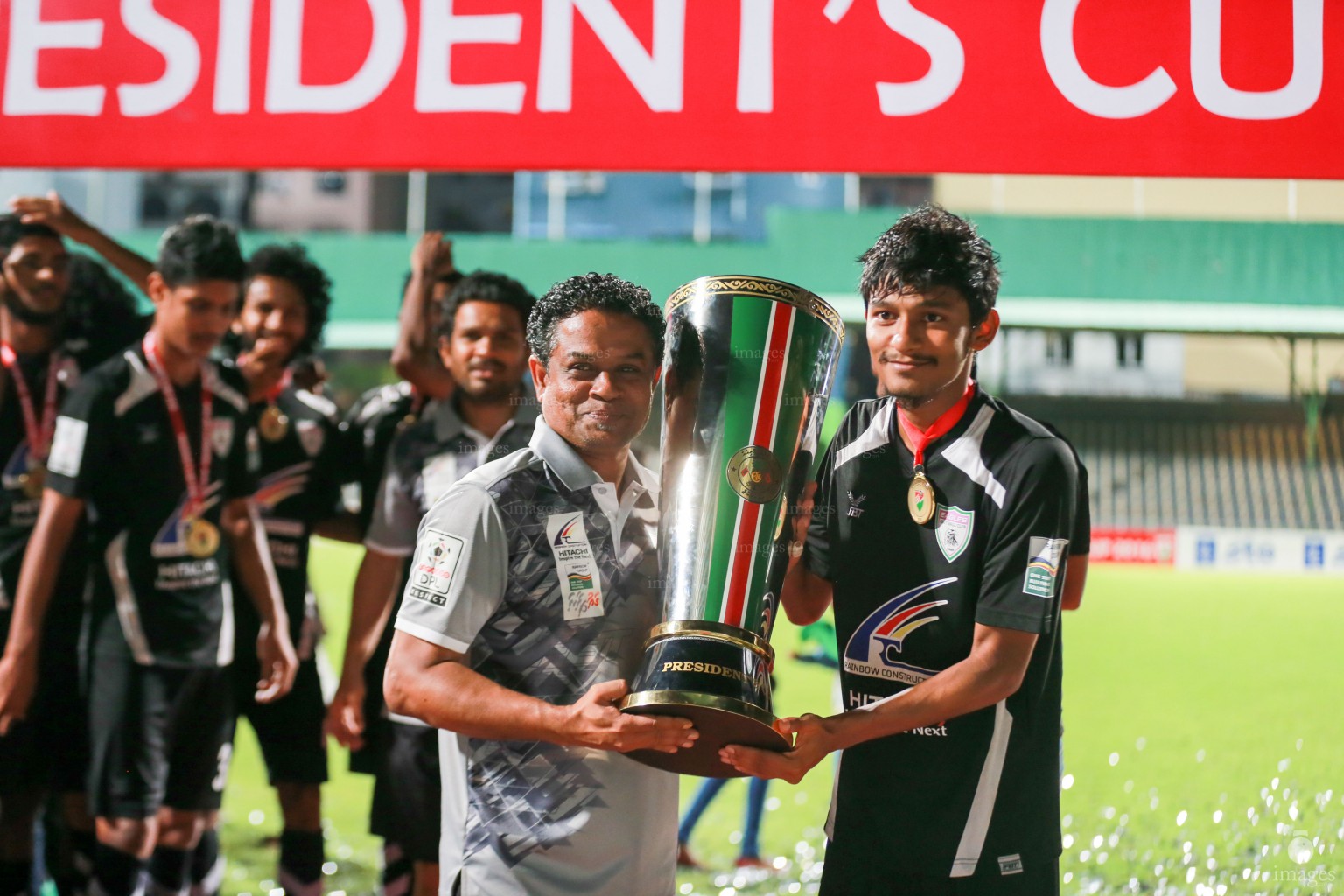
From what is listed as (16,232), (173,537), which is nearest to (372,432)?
(173,537)

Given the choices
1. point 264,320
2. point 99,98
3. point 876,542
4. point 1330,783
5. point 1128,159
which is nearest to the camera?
point 876,542

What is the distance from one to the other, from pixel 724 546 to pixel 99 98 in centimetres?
149

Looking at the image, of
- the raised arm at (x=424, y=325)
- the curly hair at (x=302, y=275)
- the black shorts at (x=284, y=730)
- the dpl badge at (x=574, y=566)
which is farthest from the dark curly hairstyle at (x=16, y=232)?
the dpl badge at (x=574, y=566)

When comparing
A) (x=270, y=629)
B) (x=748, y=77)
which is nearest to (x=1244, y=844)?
(x=748, y=77)

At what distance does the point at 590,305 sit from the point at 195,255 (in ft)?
4.05

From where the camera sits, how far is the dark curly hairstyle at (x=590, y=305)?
1.56 meters

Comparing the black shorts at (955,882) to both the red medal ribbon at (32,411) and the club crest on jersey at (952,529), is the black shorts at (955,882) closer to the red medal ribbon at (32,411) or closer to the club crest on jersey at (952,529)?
the club crest on jersey at (952,529)

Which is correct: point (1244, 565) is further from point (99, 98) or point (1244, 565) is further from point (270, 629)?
point (99, 98)

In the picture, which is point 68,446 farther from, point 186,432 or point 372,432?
point 372,432

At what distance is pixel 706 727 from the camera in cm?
143

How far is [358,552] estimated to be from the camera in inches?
266

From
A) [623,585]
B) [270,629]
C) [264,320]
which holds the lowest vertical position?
[270,629]

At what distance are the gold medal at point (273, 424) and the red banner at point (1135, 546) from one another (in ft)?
20.0

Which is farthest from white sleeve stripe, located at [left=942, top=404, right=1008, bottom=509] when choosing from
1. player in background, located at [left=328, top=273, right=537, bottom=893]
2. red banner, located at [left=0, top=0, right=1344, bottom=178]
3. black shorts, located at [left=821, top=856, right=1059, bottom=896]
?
player in background, located at [left=328, top=273, right=537, bottom=893]
